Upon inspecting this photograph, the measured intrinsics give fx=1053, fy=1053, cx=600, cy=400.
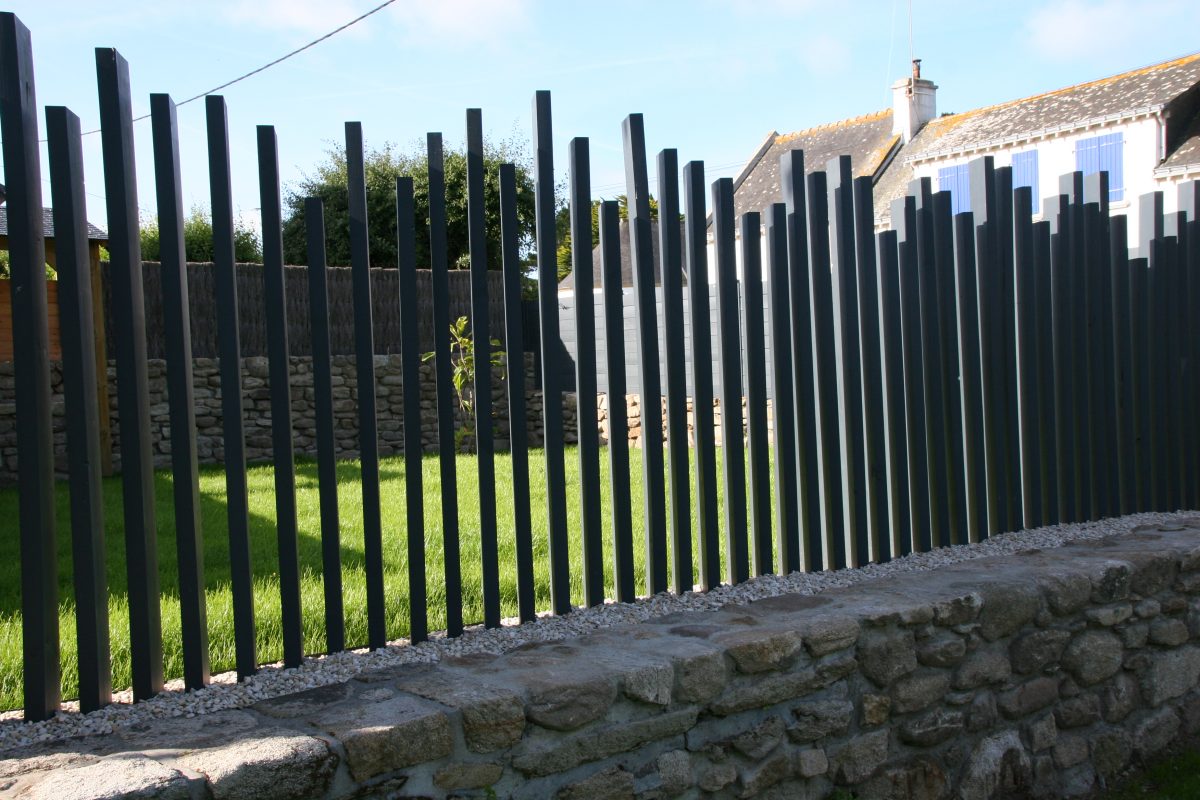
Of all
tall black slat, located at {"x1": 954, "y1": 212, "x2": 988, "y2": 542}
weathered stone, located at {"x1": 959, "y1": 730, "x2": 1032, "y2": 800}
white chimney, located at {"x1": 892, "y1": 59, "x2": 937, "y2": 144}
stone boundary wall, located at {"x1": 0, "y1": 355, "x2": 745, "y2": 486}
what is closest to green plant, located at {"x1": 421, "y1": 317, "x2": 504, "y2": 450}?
stone boundary wall, located at {"x1": 0, "y1": 355, "x2": 745, "y2": 486}

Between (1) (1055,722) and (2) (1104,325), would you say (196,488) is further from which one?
(2) (1104,325)

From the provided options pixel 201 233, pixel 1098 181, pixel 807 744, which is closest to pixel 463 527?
pixel 807 744

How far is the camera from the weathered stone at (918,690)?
125 inches

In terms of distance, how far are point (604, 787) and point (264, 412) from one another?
31.6 feet

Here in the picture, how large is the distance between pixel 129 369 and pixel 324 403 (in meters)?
0.48

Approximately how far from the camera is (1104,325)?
4.61 metres

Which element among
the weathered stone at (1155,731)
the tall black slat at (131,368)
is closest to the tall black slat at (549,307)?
the tall black slat at (131,368)

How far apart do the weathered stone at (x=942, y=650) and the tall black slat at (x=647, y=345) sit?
0.82m

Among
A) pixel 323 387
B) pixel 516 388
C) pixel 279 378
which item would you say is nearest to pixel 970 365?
pixel 516 388

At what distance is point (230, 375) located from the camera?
2.57 m

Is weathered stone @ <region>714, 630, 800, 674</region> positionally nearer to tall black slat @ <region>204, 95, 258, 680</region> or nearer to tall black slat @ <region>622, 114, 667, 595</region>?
tall black slat @ <region>622, 114, 667, 595</region>

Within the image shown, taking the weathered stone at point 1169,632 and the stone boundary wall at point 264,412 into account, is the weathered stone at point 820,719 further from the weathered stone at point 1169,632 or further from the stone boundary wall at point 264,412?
the stone boundary wall at point 264,412

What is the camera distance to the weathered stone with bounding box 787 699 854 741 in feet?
9.68

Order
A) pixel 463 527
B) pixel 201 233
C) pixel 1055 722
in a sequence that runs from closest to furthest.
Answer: pixel 1055 722 < pixel 463 527 < pixel 201 233
